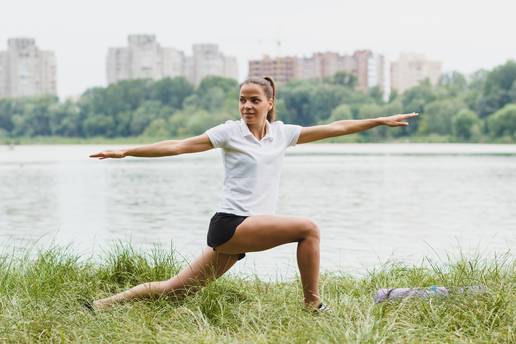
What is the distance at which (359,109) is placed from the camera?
3701 inches

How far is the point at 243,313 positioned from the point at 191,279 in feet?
1.20

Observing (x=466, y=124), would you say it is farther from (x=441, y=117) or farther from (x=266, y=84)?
(x=266, y=84)

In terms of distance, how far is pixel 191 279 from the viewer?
507cm

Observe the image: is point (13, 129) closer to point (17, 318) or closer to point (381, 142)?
point (381, 142)

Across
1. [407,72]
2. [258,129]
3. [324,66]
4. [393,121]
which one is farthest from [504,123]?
[407,72]

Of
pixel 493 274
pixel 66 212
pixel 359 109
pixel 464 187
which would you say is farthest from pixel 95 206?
pixel 359 109

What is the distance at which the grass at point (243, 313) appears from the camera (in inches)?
165

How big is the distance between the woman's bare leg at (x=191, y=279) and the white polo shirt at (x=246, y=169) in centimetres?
37

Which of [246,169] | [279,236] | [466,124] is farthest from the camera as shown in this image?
[466,124]

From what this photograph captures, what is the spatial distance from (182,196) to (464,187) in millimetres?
8017

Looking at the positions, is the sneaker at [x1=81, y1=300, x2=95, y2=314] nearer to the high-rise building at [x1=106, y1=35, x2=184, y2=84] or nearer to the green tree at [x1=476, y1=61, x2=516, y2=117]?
the green tree at [x1=476, y1=61, x2=516, y2=117]

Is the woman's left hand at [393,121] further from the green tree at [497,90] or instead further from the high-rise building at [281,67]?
the high-rise building at [281,67]

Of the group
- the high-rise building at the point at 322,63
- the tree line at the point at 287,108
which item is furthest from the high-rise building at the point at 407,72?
the tree line at the point at 287,108

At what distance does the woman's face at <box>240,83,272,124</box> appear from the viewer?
16.0ft
